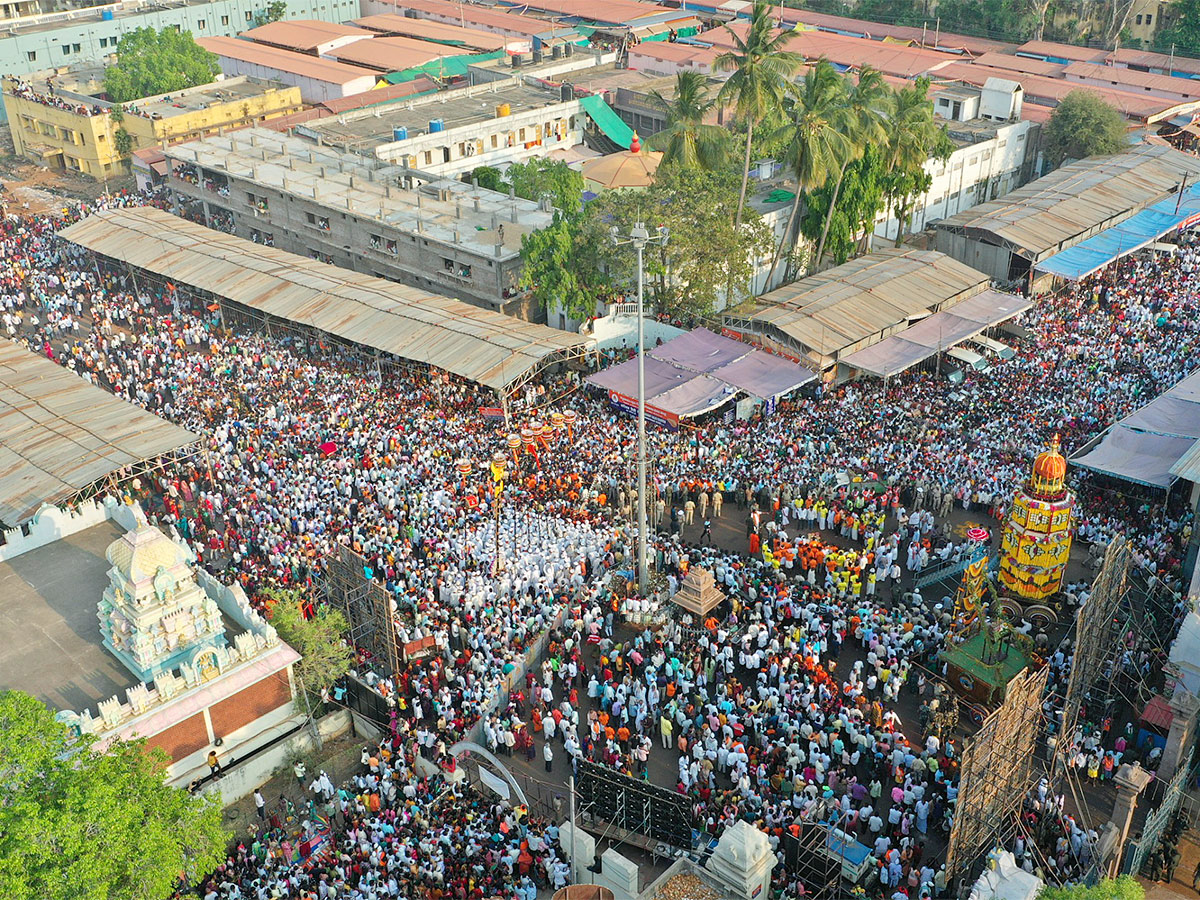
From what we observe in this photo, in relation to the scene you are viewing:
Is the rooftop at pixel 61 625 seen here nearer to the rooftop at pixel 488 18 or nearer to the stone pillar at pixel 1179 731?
the stone pillar at pixel 1179 731

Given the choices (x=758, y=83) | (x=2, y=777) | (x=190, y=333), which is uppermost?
(x=758, y=83)

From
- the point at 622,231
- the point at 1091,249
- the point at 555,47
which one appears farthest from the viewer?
the point at 555,47

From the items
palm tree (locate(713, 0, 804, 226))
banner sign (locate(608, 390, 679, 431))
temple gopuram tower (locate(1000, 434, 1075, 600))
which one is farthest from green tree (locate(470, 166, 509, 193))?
temple gopuram tower (locate(1000, 434, 1075, 600))

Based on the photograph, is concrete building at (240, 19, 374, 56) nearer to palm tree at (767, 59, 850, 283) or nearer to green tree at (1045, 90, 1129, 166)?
palm tree at (767, 59, 850, 283)

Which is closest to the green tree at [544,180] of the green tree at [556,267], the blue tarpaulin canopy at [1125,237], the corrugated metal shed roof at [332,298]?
the green tree at [556,267]

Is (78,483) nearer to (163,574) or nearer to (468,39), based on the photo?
(163,574)

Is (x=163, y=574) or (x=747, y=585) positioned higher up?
(x=163, y=574)

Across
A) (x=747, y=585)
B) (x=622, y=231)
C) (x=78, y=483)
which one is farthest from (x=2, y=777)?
(x=622, y=231)
